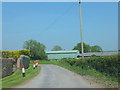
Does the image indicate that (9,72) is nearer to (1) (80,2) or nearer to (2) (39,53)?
(1) (80,2)

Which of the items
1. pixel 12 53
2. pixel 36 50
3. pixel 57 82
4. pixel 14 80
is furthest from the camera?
pixel 36 50

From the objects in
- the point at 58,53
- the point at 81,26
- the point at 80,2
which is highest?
the point at 80,2

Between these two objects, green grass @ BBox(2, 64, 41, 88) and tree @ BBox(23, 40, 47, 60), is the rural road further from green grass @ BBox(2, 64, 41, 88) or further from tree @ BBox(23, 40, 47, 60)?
tree @ BBox(23, 40, 47, 60)

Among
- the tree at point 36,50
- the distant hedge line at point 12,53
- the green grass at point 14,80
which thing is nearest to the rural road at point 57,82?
the green grass at point 14,80

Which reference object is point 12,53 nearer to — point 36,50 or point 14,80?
point 14,80

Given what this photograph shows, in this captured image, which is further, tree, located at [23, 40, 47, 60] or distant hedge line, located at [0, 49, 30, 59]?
tree, located at [23, 40, 47, 60]

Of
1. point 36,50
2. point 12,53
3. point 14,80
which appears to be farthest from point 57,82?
point 36,50

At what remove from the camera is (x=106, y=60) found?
678 inches

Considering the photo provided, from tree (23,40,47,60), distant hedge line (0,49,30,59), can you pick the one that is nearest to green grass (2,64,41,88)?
distant hedge line (0,49,30,59)

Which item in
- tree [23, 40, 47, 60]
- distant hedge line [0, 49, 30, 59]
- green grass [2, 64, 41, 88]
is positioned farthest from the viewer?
tree [23, 40, 47, 60]

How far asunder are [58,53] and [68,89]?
102816 millimetres

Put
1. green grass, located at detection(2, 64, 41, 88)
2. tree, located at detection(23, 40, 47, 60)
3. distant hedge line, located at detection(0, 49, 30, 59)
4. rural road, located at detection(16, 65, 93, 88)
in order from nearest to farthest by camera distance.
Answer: rural road, located at detection(16, 65, 93, 88)
green grass, located at detection(2, 64, 41, 88)
distant hedge line, located at detection(0, 49, 30, 59)
tree, located at detection(23, 40, 47, 60)

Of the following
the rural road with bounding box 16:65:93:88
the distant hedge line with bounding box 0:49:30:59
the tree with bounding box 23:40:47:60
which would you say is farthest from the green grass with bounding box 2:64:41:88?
the tree with bounding box 23:40:47:60

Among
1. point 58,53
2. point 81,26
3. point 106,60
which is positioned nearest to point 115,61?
point 106,60
